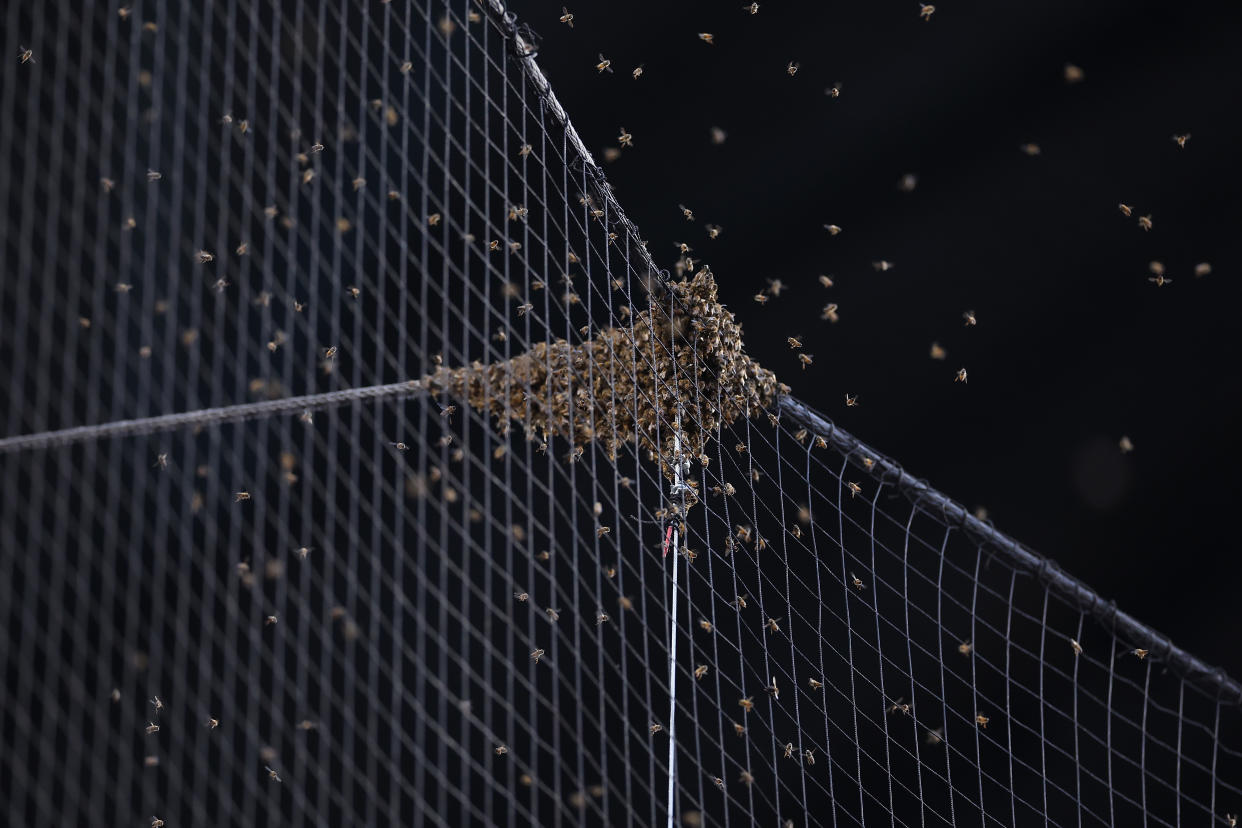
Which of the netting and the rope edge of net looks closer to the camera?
the rope edge of net

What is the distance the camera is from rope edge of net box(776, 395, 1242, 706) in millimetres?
2025

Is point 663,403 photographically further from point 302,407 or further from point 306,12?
point 306,12

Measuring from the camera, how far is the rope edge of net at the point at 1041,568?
203cm

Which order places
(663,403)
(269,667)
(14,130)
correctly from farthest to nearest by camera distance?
(269,667), (14,130), (663,403)

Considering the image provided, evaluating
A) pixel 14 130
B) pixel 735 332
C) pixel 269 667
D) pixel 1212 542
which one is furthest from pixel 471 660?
pixel 1212 542

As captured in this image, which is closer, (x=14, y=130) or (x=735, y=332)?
(x=735, y=332)

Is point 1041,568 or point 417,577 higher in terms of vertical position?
point 1041,568

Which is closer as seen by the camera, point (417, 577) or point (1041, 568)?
point (1041, 568)

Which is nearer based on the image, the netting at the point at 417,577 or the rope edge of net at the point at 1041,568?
the rope edge of net at the point at 1041,568

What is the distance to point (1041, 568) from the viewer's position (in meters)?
2.06

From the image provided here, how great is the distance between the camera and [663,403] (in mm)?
2369

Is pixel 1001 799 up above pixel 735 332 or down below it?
below

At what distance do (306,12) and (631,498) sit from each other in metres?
1.69

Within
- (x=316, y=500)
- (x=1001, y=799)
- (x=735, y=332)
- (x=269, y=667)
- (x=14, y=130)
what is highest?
(x=14, y=130)
